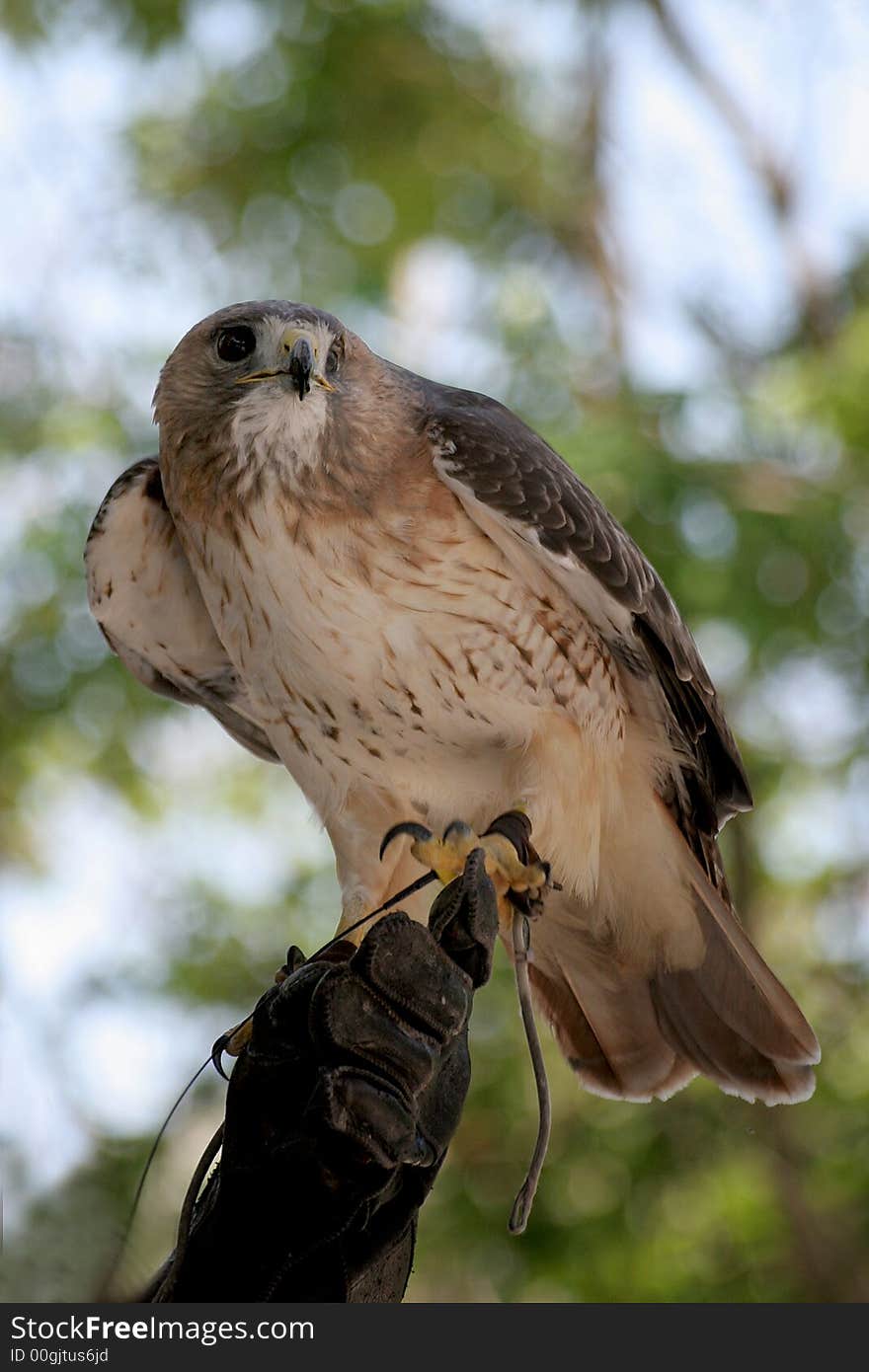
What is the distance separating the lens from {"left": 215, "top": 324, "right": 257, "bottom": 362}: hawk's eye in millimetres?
2277

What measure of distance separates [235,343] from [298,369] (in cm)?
21

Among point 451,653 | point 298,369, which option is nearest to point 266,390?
point 298,369

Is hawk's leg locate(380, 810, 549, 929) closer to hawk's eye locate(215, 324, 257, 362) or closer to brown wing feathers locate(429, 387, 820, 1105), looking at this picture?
brown wing feathers locate(429, 387, 820, 1105)

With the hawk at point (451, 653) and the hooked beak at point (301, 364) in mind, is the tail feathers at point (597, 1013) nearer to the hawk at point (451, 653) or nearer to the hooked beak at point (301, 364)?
the hawk at point (451, 653)

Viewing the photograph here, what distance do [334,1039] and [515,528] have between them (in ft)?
2.83

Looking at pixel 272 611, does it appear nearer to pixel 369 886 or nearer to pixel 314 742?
pixel 314 742

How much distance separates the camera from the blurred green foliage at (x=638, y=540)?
4.43 m

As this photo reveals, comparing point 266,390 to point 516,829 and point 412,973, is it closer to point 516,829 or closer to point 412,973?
point 516,829

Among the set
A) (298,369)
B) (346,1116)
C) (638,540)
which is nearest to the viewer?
(346,1116)

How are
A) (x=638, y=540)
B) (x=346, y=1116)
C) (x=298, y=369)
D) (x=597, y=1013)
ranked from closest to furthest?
(x=346, y=1116), (x=298, y=369), (x=597, y=1013), (x=638, y=540)

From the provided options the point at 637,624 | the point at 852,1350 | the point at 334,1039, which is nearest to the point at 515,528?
the point at 637,624

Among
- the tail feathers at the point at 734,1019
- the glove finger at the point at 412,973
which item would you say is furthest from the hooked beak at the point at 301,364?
the tail feathers at the point at 734,1019

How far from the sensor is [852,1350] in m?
2.02

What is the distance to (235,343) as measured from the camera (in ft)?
7.54
